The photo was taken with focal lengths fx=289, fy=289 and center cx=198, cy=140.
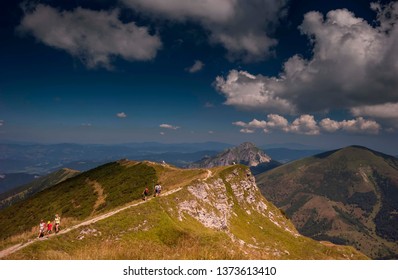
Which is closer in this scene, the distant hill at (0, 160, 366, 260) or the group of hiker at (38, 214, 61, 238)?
the distant hill at (0, 160, 366, 260)

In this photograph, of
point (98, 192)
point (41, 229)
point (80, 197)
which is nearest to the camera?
point (41, 229)

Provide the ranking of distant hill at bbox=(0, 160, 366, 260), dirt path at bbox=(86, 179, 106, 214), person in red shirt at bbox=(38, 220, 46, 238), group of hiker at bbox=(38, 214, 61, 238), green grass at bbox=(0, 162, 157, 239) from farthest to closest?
dirt path at bbox=(86, 179, 106, 214) → green grass at bbox=(0, 162, 157, 239) → group of hiker at bbox=(38, 214, 61, 238) → person in red shirt at bbox=(38, 220, 46, 238) → distant hill at bbox=(0, 160, 366, 260)

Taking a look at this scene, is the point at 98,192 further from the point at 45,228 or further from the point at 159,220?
the point at 45,228

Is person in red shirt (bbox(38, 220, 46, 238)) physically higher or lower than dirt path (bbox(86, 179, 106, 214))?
higher

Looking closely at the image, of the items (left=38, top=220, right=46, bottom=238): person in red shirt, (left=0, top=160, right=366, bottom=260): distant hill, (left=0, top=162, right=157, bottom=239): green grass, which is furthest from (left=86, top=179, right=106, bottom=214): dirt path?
(left=38, top=220, right=46, bottom=238): person in red shirt

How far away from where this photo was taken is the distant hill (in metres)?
16.5

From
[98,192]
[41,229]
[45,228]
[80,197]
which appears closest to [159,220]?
[45,228]

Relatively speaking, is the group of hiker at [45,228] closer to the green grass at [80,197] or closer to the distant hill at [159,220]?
the distant hill at [159,220]

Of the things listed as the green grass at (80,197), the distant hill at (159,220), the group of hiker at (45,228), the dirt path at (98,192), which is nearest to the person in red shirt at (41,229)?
the group of hiker at (45,228)

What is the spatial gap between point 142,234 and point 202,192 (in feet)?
124

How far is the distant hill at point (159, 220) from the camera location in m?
16.5

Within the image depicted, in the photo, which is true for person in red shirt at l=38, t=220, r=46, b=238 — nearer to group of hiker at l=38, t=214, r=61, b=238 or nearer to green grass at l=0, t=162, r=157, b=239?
group of hiker at l=38, t=214, r=61, b=238

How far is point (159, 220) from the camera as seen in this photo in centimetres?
5203
